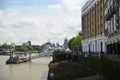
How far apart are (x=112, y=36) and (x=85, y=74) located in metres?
14.5

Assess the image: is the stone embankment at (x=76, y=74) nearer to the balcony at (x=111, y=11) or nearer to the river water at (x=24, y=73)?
the river water at (x=24, y=73)

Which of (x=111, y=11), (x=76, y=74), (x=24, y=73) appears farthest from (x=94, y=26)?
(x=76, y=74)

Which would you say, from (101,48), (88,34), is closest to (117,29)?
(101,48)

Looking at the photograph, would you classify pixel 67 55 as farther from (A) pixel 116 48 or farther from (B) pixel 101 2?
(A) pixel 116 48

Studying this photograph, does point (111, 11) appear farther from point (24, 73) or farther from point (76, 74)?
point (24, 73)

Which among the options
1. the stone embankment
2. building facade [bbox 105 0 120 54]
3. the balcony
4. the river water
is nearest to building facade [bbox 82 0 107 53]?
building facade [bbox 105 0 120 54]

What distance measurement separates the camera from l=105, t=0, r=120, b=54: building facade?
182 ft

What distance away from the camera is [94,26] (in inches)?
3376

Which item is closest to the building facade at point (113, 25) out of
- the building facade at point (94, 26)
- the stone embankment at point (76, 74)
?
the stone embankment at point (76, 74)

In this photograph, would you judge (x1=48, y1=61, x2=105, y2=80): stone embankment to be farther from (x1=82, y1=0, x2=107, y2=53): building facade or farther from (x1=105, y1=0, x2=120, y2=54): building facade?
(x1=82, y1=0, x2=107, y2=53): building facade

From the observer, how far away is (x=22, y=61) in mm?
134500

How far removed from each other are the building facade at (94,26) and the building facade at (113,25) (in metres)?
8.01

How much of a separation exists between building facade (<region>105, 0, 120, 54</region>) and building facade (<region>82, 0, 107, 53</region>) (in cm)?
801

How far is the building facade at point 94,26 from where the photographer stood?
75.1 meters
